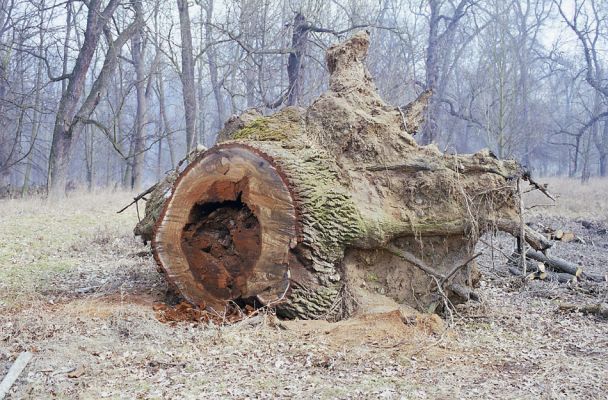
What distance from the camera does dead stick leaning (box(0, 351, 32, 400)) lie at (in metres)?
3.75

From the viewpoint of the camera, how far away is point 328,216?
562 centimetres

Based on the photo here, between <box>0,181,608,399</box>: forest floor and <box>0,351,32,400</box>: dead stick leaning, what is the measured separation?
0.05 meters

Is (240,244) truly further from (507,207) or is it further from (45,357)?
(507,207)

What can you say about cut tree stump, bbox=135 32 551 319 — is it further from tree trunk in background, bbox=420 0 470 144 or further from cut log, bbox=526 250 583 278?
tree trunk in background, bbox=420 0 470 144

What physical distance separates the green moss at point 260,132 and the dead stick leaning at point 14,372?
3.13m

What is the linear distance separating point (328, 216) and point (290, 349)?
4.66ft

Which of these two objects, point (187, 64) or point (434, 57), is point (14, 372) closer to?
point (187, 64)

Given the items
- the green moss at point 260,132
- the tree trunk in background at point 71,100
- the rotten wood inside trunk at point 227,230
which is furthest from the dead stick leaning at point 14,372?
the tree trunk in background at point 71,100

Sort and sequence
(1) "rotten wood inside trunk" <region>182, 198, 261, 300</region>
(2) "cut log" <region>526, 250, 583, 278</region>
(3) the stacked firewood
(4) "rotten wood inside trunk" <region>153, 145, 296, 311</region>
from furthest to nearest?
(2) "cut log" <region>526, 250, 583, 278</region>
(3) the stacked firewood
(1) "rotten wood inside trunk" <region>182, 198, 261, 300</region>
(4) "rotten wood inside trunk" <region>153, 145, 296, 311</region>

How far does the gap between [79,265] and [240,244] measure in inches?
150

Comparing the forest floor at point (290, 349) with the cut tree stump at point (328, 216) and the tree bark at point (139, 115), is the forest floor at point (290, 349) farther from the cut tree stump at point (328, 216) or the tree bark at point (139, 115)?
the tree bark at point (139, 115)

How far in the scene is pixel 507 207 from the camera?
644 cm

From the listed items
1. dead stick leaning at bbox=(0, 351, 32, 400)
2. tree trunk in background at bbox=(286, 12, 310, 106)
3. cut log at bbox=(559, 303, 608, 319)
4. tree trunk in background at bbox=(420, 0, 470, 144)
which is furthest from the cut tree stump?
tree trunk in background at bbox=(420, 0, 470, 144)

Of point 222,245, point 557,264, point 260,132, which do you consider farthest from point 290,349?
point 557,264
